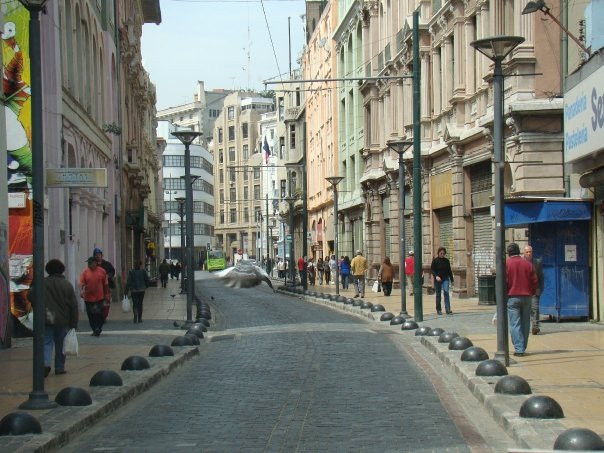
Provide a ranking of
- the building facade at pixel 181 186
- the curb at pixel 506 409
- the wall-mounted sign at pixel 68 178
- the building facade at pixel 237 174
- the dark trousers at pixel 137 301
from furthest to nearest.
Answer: the building facade at pixel 237 174, the building facade at pixel 181 186, the dark trousers at pixel 137 301, the wall-mounted sign at pixel 68 178, the curb at pixel 506 409

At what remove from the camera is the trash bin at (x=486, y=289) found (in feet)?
89.7

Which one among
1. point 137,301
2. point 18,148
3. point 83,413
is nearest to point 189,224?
point 137,301

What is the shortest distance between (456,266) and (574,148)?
12.4m

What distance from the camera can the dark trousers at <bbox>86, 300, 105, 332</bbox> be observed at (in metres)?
20.9

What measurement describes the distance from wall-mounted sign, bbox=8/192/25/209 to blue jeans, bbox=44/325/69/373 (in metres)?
7.65

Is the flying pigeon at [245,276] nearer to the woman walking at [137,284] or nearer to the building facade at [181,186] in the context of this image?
the woman walking at [137,284]

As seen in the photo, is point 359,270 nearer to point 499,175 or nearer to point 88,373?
point 499,175

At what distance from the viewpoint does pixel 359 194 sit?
53.0 metres

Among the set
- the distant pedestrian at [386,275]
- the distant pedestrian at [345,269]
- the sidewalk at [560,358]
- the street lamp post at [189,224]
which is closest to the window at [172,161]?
the distant pedestrian at [345,269]

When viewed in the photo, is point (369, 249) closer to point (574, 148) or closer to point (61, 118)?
point (61, 118)

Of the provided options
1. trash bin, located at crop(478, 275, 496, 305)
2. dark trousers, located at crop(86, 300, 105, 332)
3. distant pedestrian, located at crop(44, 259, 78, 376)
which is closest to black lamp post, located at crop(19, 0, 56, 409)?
distant pedestrian, located at crop(44, 259, 78, 376)

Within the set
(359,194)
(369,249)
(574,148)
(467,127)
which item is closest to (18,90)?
(574,148)

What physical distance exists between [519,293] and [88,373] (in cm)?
637

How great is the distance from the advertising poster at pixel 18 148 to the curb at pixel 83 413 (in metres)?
6.83
